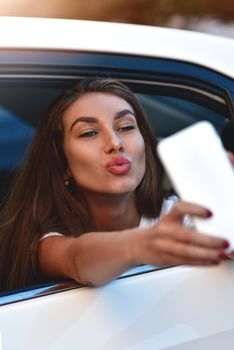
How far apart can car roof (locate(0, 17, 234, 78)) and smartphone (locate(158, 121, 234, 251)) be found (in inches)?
23.5

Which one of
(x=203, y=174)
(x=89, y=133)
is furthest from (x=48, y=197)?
(x=203, y=174)

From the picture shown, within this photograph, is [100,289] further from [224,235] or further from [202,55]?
[202,55]

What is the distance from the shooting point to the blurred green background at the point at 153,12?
26.0ft

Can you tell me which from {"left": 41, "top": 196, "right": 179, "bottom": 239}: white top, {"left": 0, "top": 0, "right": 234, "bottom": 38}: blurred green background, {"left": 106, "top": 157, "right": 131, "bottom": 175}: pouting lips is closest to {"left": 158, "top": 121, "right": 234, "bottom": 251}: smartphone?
{"left": 106, "top": 157, "right": 131, "bottom": 175}: pouting lips

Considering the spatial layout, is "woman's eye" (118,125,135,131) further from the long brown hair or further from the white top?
the white top

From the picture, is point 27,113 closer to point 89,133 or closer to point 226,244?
point 89,133

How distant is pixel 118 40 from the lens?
1911 millimetres

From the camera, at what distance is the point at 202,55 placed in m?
1.92

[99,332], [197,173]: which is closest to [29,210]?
[99,332]

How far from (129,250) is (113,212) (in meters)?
0.55

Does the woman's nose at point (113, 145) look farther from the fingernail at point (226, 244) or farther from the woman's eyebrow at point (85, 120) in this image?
the fingernail at point (226, 244)

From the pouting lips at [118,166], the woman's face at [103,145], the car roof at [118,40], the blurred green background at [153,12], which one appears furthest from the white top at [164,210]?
the blurred green background at [153,12]

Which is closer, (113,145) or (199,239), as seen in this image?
(199,239)

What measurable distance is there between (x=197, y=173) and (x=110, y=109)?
0.68 m
